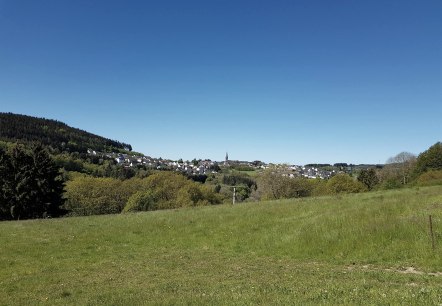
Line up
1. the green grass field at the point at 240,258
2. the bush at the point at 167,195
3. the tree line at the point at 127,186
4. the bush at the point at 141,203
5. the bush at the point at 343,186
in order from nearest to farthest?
the green grass field at the point at 240,258, the tree line at the point at 127,186, the bush at the point at 141,203, the bush at the point at 167,195, the bush at the point at 343,186

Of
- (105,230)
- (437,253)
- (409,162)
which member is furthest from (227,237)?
(409,162)

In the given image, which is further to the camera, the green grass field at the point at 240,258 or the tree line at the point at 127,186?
the tree line at the point at 127,186

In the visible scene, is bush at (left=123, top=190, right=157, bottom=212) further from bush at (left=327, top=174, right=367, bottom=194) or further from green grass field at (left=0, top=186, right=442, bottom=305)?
green grass field at (left=0, top=186, right=442, bottom=305)

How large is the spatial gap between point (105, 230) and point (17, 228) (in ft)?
30.4

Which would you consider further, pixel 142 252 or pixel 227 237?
pixel 227 237

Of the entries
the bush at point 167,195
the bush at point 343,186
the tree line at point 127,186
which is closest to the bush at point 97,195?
the tree line at point 127,186

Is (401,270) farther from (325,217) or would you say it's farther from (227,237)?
(227,237)

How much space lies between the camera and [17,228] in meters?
35.4

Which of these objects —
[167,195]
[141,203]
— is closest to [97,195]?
[141,203]

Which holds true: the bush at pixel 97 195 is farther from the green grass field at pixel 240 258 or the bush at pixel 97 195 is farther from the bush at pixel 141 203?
the green grass field at pixel 240 258

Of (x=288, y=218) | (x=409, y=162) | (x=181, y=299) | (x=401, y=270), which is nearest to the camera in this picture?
(x=181, y=299)

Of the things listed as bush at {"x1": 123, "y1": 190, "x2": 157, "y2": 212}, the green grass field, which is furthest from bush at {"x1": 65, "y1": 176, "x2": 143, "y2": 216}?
the green grass field

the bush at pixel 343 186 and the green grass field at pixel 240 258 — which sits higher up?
the bush at pixel 343 186

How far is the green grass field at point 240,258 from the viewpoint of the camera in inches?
448
